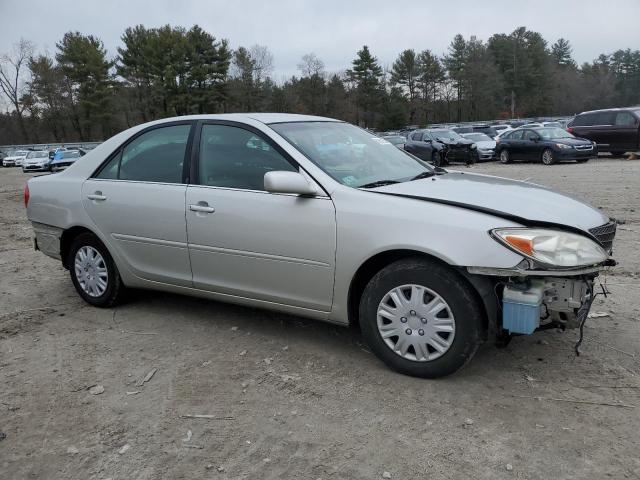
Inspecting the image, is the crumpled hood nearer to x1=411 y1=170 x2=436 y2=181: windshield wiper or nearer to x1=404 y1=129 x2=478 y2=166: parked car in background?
x1=411 y1=170 x2=436 y2=181: windshield wiper

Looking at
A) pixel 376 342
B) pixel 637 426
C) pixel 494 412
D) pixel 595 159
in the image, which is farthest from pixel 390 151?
pixel 595 159

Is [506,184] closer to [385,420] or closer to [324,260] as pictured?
[324,260]

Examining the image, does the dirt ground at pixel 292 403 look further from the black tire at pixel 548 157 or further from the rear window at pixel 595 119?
the rear window at pixel 595 119

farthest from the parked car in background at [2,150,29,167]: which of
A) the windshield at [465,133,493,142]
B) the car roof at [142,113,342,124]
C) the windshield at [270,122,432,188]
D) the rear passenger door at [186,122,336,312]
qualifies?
the windshield at [270,122,432,188]

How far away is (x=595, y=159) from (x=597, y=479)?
68.0 ft

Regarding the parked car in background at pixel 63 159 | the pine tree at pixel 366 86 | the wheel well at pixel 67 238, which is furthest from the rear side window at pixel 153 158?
the pine tree at pixel 366 86

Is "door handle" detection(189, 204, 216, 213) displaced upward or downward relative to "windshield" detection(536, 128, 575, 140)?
downward

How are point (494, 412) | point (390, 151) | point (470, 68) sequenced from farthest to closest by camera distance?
point (470, 68), point (390, 151), point (494, 412)

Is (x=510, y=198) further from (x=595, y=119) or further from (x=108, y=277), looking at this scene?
(x=595, y=119)

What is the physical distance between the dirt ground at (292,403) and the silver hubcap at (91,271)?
1.15 ft

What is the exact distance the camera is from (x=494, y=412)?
9.88 feet

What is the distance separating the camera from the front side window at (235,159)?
12.9 feet

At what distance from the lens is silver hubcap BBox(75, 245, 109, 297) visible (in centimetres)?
488

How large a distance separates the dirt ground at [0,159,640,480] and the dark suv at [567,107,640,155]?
1711 cm
